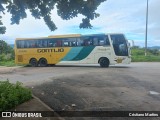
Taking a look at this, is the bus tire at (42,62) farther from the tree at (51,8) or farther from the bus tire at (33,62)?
the tree at (51,8)

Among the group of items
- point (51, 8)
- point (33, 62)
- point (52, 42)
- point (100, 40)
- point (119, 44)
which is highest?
point (51, 8)

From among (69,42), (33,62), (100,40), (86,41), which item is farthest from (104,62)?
(33,62)

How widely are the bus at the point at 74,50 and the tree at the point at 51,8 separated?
17.3m

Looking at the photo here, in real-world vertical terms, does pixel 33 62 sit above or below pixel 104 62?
below

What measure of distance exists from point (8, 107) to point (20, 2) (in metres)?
2.78

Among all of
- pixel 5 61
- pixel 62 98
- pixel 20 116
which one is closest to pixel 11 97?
pixel 20 116

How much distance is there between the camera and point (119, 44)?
25906mm

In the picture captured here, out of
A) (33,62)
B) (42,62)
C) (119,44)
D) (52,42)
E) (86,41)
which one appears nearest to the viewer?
(119,44)

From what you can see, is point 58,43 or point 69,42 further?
point 58,43

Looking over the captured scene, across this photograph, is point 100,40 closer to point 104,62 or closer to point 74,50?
point 104,62

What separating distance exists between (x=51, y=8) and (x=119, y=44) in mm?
17559

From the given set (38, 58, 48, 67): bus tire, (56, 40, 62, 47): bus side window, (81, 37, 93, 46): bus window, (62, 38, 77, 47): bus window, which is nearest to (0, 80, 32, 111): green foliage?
(81, 37, 93, 46): bus window

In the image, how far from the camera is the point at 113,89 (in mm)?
13797

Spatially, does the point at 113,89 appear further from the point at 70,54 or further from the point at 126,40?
the point at 70,54
